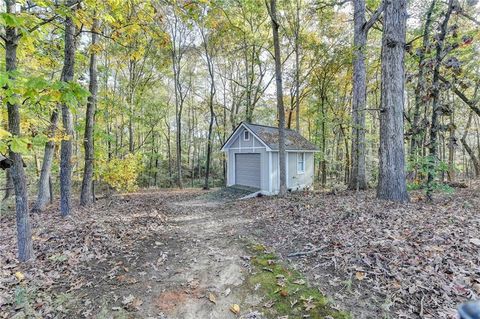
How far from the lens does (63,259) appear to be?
4.36 metres

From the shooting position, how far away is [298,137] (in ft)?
55.7

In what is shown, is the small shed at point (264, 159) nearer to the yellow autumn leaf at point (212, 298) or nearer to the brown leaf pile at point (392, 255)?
the brown leaf pile at point (392, 255)

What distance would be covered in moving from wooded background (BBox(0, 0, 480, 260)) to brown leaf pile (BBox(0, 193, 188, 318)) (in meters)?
1.11

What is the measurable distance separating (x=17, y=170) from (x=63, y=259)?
1663mm

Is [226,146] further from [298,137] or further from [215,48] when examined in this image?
[215,48]

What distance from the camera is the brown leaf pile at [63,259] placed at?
332 centimetres

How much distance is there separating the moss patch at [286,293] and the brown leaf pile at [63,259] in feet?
7.45

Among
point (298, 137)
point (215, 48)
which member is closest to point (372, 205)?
point (298, 137)

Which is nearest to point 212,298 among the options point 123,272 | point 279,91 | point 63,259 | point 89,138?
point 123,272

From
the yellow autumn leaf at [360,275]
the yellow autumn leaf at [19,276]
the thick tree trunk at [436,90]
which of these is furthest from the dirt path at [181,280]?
the thick tree trunk at [436,90]

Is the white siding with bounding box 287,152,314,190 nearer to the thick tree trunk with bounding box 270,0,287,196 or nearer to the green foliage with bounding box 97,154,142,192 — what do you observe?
the thick tree trunk with bounding box 270,0,287,196

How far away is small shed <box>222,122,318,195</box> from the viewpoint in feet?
45.1

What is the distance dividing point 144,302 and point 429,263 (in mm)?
3945

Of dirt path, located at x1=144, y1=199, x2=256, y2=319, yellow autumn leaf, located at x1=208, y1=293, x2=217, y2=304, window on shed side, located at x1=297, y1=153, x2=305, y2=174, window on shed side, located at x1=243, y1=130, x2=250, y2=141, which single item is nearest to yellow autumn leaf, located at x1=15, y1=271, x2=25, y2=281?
dirt path, located at x1=144, y1=199, x2=256, y2=319
